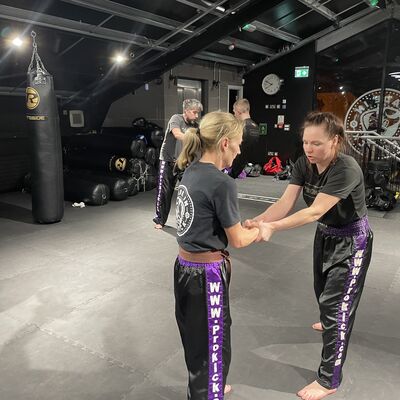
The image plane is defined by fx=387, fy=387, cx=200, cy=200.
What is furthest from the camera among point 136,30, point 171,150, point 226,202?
point 136,30

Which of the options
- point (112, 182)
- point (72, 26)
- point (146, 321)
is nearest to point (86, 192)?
point (112, 182)

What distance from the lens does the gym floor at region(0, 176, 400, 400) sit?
2199mm

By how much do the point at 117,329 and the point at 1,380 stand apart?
778 millimetres

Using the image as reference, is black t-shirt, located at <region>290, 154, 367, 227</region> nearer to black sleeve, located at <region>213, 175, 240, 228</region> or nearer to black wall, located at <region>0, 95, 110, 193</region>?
black sleeve, located at <region>213, 175, 240, 228</region>

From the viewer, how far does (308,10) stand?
752cm

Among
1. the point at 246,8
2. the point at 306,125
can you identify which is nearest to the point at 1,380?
the point at 306,125

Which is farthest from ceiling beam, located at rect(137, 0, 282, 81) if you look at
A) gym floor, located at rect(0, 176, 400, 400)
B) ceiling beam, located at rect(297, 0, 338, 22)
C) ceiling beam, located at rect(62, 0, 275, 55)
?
gym floor, located at rect(0, 176, 400, 400)

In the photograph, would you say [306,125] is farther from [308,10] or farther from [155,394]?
[308,10]

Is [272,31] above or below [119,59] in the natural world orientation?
above

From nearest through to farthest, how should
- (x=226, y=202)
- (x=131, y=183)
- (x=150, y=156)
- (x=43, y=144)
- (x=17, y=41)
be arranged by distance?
(x=226, y=202) → (x=43, y=144) → (x=17, y=41) → (x=131, y=183) → (x=150, y=156)

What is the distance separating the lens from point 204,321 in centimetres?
162

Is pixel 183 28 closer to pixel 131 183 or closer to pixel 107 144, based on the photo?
pixel 107 144

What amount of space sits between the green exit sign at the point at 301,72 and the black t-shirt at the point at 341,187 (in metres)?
8.53

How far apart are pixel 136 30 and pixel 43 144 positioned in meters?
2.68
